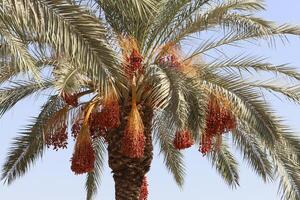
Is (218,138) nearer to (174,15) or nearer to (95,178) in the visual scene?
(174,15)

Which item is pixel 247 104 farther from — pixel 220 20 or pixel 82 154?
pixel 82 154

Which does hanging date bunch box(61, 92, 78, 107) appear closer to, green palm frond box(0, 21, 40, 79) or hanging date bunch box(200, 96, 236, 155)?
hanging date bunch box(200, 96, 236, 155)

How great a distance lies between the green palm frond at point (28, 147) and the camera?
51.9 ft

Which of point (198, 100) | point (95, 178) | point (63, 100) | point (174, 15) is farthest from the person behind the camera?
point (95, 178)

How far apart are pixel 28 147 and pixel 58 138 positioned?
163 centimetres

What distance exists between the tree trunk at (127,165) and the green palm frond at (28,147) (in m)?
1.61

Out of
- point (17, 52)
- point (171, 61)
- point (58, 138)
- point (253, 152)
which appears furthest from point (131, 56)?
point (253, 152)

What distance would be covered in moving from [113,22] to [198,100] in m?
2.80

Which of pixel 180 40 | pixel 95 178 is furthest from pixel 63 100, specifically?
pixel 95 178

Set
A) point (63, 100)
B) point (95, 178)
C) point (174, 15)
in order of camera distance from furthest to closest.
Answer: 1. point (95, 178)
2. point (63, 100)
3. point (174, 15)

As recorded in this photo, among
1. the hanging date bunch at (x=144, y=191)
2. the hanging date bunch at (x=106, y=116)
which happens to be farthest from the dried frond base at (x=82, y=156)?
the hanging date bunch at (x=144, y=191)

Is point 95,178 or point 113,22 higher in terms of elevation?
point 113,22

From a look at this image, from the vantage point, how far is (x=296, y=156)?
621 inches

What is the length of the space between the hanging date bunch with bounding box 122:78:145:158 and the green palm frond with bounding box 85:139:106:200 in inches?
177
